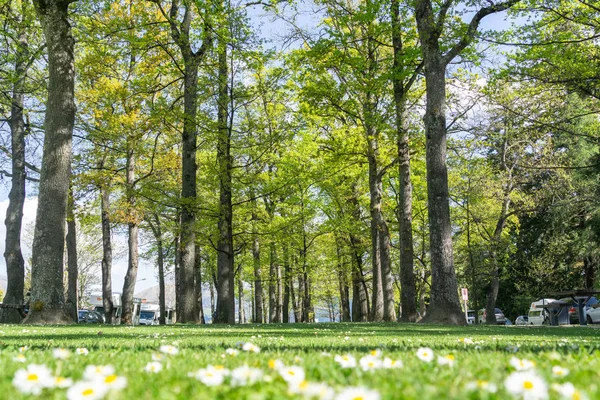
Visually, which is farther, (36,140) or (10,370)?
(36,140)

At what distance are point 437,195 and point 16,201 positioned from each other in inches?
687

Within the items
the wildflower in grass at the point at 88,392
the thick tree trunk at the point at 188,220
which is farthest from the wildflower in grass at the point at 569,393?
the thick tree trunk at the point at 188,220

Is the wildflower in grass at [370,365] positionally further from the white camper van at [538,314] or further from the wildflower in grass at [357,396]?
the white camper van at [538,314]

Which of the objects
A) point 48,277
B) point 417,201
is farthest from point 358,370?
point 417,201

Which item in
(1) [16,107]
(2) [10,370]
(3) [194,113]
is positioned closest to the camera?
(2) [10,370]

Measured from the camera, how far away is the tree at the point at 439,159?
518 inches

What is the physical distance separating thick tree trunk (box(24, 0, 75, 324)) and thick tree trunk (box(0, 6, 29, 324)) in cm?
687

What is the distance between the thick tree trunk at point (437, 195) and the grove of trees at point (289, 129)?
5 centimetres

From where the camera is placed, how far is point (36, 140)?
2464cm

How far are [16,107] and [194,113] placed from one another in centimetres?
980

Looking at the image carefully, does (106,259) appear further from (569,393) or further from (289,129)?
(569,393)

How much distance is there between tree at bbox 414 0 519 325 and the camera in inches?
518

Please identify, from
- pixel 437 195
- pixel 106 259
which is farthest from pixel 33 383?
pixel 106 259

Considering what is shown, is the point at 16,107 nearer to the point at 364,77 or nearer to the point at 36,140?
the point at 36,140
